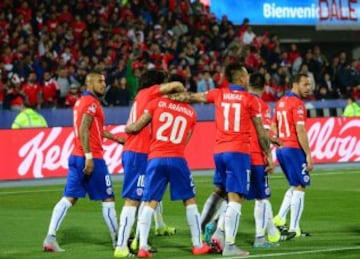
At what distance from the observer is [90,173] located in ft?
44.4

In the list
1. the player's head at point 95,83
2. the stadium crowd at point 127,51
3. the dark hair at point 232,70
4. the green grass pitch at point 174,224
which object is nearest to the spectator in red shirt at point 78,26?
the stadium crowd at point 127,51

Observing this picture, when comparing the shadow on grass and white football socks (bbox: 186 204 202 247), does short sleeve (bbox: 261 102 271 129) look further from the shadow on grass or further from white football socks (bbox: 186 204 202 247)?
the shadow on grass

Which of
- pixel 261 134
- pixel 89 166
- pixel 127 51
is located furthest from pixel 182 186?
pixel 127 51

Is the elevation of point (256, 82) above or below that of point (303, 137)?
above

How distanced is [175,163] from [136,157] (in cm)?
97

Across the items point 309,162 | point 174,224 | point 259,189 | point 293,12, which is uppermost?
point 293,12

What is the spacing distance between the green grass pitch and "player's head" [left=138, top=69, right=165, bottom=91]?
2.07 m

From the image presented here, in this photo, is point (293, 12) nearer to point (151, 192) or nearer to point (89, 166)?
point (89, 166)

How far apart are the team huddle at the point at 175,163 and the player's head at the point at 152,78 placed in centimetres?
1

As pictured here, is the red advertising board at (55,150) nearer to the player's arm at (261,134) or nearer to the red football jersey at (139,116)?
the red football jersey at (139,116)

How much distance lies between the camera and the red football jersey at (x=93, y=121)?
44.5 feet

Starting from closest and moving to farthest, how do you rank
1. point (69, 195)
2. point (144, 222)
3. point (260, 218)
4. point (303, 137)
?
point (144, 222), point (69, 195), point (260, 218), point (303, 137)

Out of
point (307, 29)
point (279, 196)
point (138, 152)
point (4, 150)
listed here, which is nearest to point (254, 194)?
point (138, 152)

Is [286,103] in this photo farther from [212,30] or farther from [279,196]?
[212,30]
